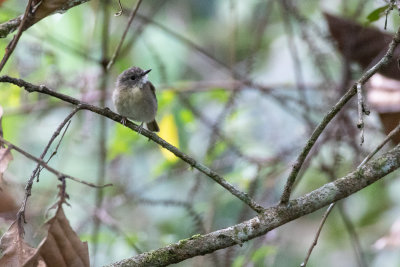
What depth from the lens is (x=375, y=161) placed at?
211 cm

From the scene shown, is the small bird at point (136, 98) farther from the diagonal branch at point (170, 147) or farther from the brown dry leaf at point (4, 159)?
the brown dry leaf at point (4, 159)

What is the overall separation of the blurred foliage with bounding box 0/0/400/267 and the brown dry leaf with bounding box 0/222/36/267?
927 mm

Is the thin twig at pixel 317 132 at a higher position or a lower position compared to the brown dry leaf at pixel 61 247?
higher

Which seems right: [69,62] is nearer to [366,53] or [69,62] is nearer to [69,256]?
[366,53]

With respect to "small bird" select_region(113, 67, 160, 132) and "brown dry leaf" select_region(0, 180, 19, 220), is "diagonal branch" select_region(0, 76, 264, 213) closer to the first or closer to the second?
→ "brown dry leaf" select_region(0, 180, 19, 220)

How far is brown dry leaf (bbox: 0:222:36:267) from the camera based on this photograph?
1.81 meters

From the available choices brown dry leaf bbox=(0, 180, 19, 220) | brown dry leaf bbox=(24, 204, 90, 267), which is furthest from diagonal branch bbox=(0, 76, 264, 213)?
brown dry leaf bbox=(0, 180, 19, 220)

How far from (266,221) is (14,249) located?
80cm

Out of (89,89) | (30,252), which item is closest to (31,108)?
(89,89)

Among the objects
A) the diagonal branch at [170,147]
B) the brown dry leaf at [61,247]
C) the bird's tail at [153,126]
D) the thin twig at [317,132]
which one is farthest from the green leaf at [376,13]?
the bird's tail at [153,126]

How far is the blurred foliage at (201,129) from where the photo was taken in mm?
3453

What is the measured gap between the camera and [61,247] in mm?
1781

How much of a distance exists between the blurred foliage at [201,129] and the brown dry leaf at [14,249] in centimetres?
93

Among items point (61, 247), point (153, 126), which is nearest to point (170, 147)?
point (61, 247)
